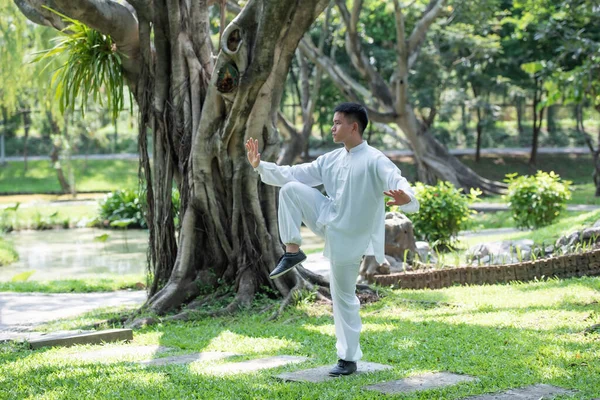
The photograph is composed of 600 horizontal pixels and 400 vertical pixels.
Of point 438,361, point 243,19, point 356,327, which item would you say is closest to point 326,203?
point 356,327

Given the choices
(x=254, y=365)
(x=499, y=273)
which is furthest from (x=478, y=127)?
(x=254, y=365)

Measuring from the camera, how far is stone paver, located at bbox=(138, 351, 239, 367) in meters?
5.63

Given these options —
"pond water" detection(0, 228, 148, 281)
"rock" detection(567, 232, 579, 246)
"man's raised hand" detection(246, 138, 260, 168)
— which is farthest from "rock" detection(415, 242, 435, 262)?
"man's raised hand" detection(246, 138, 260, 168)

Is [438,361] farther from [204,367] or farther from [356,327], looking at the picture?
[204,367]

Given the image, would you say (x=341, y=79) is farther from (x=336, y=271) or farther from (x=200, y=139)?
(x=336, y=271)

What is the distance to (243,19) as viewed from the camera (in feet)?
25.1

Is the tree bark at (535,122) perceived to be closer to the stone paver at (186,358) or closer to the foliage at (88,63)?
the foliage at (88,63)

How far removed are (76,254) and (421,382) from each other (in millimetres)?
13133

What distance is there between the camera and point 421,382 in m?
4.77

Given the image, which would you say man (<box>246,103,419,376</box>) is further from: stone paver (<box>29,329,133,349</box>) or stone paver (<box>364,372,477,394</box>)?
stone paver (<box>29,329,133,349</box>)

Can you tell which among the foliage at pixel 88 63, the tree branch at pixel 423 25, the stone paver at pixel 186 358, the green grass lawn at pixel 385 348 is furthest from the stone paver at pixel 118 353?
the tree branch at pixel 423 25

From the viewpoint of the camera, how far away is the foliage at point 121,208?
73.6 ft

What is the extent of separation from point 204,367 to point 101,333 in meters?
1.57

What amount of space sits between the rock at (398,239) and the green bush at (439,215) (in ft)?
8.02
